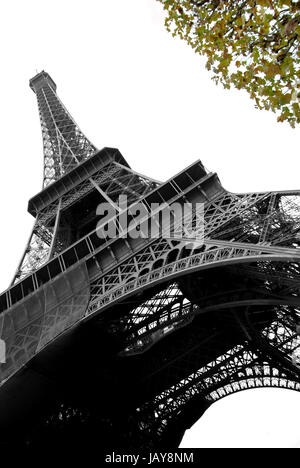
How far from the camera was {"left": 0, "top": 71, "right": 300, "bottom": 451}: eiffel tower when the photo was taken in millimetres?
16391

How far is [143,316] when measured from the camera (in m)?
20.5

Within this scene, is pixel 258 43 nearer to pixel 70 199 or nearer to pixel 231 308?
pixel 231 308

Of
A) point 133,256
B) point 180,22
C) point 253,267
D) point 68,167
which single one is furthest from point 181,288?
point 68,167

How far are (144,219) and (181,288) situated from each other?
11.6 feet

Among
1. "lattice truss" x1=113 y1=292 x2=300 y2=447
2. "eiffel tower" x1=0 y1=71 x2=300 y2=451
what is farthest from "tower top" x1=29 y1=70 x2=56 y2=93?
"lattice truss" x1=113 y1=292 x2=300 y2=447

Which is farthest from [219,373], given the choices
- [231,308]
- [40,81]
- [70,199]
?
[40,81]

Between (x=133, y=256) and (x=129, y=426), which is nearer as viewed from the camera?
(x=133, y=256)

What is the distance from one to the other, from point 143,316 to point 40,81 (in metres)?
39.3

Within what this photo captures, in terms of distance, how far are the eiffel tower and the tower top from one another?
24583mm

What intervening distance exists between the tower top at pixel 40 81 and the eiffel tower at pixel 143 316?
2458 cm

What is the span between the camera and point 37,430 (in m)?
21.0

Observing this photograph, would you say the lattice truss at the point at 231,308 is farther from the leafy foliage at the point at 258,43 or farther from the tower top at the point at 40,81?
the tower top at the point at 40,81
